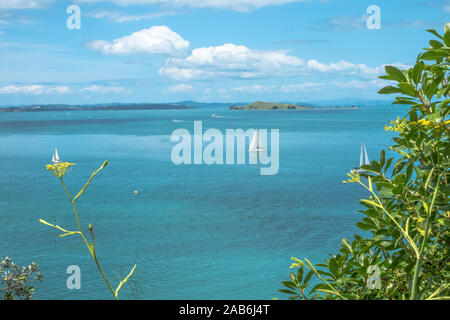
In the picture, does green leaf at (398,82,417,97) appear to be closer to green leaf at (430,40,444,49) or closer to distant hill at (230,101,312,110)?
green leaf at (430,40,444,49)

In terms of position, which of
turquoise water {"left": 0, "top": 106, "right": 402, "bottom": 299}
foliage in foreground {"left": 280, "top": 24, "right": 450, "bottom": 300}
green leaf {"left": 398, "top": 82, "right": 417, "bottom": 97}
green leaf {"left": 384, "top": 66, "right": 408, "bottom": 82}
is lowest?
turquoise water {"left": 0, "top": 106, "right": 402, "bottom": 299}

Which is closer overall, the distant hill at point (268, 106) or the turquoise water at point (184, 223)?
the turquoise water at point (184, 223)

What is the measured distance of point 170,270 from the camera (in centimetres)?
1591

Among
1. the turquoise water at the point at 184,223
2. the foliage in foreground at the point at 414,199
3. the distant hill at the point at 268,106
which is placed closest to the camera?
the foliage in foreground at the point at 414,199

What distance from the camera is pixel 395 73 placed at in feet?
3.63

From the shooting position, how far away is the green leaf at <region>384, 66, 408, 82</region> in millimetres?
1095

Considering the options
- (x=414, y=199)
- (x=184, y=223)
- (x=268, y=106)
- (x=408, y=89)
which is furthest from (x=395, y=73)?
(x=268, y=106)

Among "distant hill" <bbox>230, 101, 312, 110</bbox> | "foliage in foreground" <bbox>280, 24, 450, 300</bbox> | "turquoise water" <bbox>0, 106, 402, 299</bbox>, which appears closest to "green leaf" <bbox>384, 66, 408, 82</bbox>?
"foliage in foreground" <bbox>280, 24, 450, 300</bbox>

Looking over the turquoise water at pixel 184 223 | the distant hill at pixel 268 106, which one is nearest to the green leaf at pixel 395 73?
the turquoise water at pixel 184 223

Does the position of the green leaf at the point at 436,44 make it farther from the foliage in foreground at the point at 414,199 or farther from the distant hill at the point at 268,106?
the distant hill at the point at 268,106

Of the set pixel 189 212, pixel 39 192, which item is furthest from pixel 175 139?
pixel 189 212

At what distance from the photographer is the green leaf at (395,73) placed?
1095 mm
